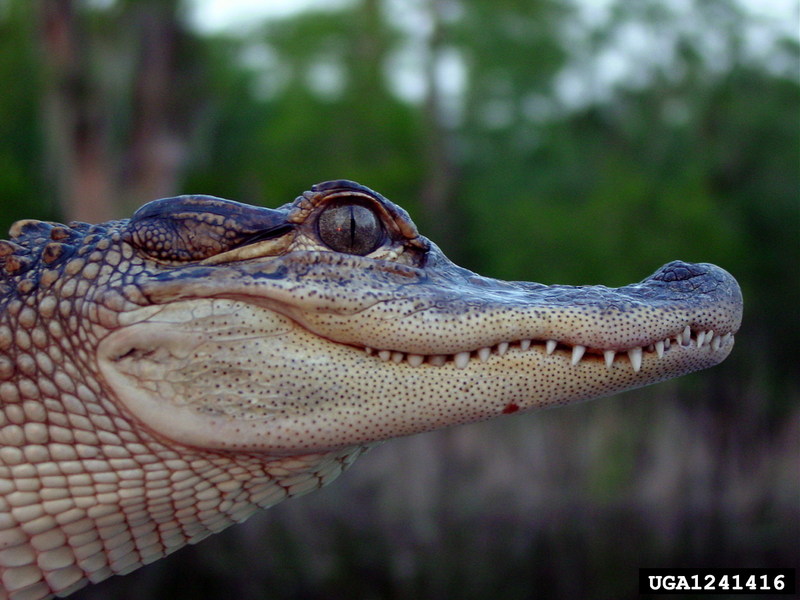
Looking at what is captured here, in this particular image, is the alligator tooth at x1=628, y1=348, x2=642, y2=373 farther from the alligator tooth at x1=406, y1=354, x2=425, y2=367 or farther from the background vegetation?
the background vegetation

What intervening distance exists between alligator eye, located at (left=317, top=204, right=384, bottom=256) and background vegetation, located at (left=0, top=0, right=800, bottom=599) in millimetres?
3679

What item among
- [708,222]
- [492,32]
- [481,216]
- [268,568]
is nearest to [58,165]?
[268,568]

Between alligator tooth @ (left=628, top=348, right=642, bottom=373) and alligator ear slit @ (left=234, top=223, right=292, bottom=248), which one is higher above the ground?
alligator ear slit @ (left=234, top=223, right=292, bottom=248)

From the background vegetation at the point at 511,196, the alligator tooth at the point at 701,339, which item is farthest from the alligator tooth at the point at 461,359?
the background vegetation at the point at 511,196

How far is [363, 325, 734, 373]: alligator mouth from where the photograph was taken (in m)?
1.83

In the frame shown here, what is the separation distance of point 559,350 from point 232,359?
70 centimetres

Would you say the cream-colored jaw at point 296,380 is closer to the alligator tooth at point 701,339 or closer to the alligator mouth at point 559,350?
the alligator mouth at point 559,350

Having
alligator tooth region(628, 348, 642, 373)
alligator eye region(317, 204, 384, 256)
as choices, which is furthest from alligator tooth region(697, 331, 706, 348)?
alligator eye region(317, 204, 384, 256)

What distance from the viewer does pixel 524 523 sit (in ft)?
19.4

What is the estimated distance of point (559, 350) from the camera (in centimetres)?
188

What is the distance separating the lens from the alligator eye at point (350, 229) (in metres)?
1.91

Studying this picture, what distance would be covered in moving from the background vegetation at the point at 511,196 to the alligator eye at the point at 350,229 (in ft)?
12.1

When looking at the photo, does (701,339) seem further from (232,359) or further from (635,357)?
(232,359)

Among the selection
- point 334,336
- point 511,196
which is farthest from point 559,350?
point 511,196
